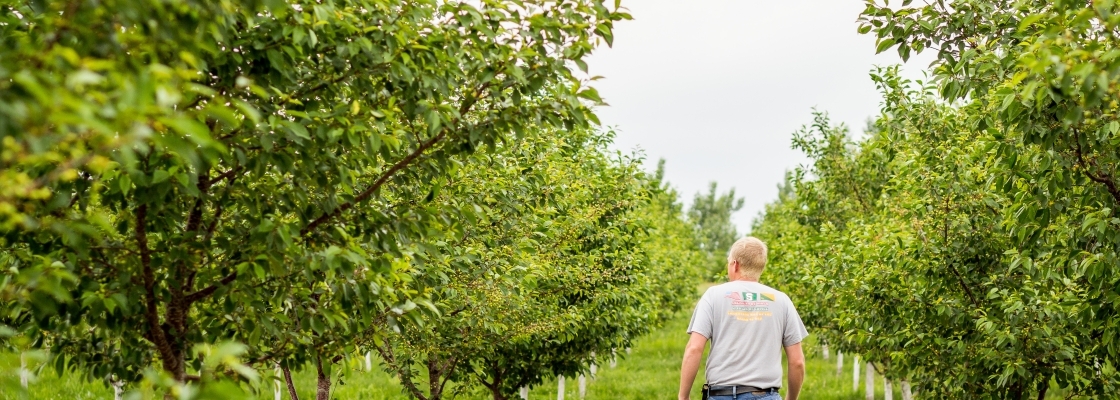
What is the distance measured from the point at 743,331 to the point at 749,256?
46 cm

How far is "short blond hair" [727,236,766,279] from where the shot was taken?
5457 mm

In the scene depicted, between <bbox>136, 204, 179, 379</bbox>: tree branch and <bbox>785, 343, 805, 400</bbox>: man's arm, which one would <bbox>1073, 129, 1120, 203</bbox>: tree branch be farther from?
<bbox>136, 204, 179, 379</bbox>: tree branch

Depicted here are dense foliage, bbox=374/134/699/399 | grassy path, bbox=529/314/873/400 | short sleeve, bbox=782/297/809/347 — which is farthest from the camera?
grassy path, bbox=529/314/873/400

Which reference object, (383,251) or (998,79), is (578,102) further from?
(998,79)

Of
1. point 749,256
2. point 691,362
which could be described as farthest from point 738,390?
point 749,256

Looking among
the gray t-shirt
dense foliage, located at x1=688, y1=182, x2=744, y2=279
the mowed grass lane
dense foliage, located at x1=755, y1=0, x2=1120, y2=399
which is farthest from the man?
dense foliage, located at x1=688, y1=182, x2=744, y2=279

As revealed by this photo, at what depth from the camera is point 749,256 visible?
5.46m

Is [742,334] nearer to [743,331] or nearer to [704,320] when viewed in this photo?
[743,331]

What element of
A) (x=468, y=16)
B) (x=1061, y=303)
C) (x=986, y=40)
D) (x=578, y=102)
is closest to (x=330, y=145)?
(x=468, y=16)

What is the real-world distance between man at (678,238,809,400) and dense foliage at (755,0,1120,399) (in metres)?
1.62

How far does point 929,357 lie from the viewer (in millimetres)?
8719

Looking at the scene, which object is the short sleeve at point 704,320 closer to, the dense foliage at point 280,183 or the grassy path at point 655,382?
the dense foliage at point 280,183

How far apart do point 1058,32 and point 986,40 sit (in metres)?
1.84

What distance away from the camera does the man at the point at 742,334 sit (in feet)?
17.7
